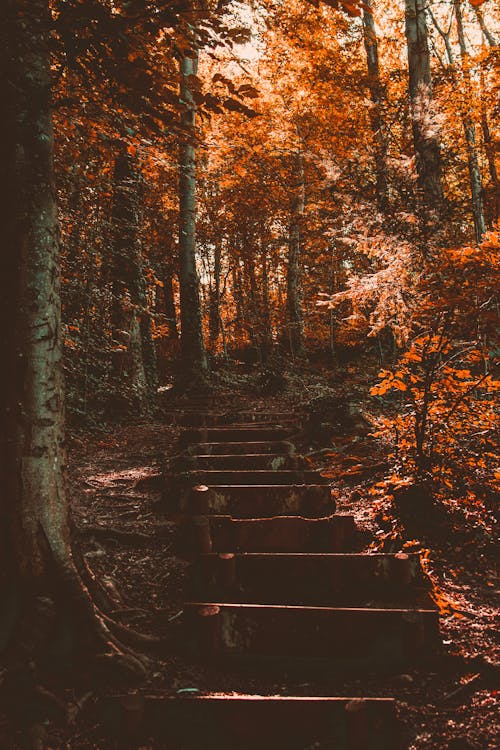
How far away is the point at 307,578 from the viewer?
4410mm

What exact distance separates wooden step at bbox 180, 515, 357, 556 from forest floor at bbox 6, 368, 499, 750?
398 millimetres

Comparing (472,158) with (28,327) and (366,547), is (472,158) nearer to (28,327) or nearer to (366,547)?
(366,547)

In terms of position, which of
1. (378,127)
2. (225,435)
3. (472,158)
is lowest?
(225,435)

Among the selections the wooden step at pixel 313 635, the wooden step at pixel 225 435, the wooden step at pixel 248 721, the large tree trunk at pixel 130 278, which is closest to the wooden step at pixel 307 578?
the wooden step at pixel 313 635

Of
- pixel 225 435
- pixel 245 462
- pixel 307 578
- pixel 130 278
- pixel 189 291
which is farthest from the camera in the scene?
pixel 189 291

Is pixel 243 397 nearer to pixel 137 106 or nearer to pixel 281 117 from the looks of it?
pixel 137 106

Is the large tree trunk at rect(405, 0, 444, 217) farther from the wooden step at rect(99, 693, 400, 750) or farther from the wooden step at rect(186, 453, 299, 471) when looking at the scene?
the wooden step at rect(99, 693, 400, 750)

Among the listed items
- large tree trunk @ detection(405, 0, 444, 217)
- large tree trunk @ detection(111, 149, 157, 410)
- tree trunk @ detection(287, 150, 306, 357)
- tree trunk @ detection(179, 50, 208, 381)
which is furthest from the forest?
tree trunk @ detection(287, 150, 306, 357)

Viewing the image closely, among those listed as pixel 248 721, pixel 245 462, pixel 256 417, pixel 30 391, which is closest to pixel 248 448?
pixel 245 462

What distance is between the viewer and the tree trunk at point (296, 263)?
72.2 ft

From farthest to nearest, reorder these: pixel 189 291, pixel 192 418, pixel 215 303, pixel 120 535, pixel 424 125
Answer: pixel 215 303
pixel 189 291
pixel 192 418
pixel 424 125
pixel 120 535

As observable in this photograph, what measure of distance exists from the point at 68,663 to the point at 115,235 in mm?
9453

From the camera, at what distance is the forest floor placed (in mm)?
3161

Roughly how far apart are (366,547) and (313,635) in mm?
1676
